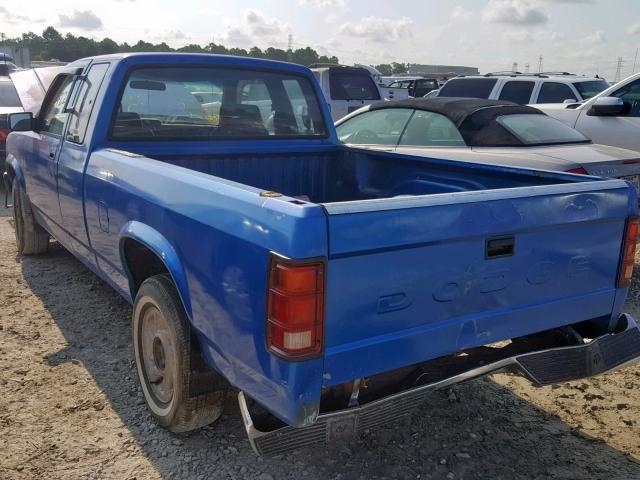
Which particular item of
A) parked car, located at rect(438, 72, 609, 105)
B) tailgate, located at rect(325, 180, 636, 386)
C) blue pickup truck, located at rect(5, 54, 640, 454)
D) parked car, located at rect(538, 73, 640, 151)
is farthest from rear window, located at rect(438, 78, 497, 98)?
tailgate, located at rect(325, 180, 636, 386)

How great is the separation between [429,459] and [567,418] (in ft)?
3.10

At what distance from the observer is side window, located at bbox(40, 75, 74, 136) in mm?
4348

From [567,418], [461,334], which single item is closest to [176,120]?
[461,334]

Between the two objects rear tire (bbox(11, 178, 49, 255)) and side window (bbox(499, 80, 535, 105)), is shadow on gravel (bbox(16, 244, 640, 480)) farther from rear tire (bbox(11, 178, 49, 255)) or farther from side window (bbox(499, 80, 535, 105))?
side window (bbox(499, 80, 535, 105))

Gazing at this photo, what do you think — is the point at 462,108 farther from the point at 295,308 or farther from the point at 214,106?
the point at 295,308

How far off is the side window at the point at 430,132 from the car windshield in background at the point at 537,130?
0.46 m

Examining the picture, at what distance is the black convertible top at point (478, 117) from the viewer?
5.76 metres

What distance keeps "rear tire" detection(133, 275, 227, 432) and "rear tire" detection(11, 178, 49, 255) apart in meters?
2.94

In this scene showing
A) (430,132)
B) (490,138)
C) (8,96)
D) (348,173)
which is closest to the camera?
(348,173)

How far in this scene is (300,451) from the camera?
2.95 m

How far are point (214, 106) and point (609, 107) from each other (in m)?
5.37

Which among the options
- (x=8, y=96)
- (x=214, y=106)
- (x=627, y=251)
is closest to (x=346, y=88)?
(x=8, y=96)

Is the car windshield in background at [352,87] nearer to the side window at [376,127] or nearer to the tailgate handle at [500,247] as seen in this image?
the side window at [376,127]

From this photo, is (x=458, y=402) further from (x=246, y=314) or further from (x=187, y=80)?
(x=187, y=80)
